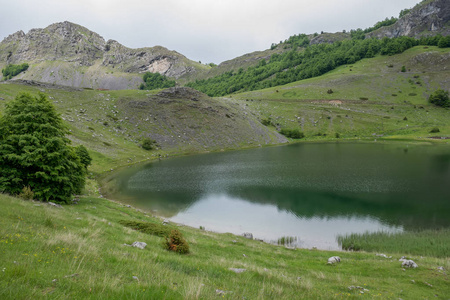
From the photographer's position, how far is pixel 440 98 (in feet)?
432

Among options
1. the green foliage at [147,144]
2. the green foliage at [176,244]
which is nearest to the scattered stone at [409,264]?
the green foliage at [176,244]

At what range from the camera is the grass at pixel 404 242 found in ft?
69.3

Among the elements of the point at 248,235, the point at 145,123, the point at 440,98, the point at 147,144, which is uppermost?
the point at 440,98

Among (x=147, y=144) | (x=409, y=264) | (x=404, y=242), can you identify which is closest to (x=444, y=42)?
(x=147, y=144)

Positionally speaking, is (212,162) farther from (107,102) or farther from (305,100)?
(305,100)

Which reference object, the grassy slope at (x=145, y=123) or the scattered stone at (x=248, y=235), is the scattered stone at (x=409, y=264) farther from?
the grassy slope at (x=145, y=123)

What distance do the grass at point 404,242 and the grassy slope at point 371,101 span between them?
9712cm

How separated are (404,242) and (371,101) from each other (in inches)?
5668

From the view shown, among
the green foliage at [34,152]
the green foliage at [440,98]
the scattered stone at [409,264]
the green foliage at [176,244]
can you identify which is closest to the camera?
the green foliage at [176,244]

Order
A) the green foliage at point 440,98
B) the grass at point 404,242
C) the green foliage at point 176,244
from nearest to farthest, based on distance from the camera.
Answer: the green foliage at point 176,244, the grass at point 404,242, the green foliage at point 440,98

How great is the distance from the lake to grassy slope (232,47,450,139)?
58.1 meters

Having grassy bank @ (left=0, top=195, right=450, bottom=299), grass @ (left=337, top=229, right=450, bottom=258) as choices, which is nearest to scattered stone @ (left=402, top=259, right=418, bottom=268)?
grassy bank @ (left=0, top=195, right=450, bottom=299)

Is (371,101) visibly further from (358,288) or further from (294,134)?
(358,288)

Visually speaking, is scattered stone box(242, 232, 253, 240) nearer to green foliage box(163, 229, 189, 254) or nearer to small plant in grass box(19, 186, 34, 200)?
green foliage box(163, 229, 189, 254)
